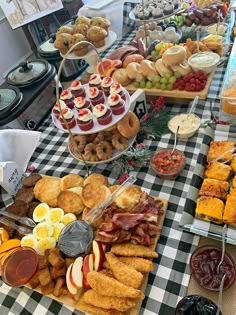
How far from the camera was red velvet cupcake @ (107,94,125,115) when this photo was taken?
3.49 feet

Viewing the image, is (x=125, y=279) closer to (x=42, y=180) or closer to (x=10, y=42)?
(x=42, y=180)

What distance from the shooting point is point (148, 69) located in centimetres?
139

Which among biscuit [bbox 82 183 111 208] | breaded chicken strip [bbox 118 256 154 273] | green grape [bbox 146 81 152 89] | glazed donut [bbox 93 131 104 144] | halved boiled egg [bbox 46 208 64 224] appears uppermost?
green grape [bbox 146 81 152 89]

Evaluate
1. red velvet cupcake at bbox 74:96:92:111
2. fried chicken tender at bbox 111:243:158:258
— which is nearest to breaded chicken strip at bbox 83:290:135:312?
fried chicken tender at bbox 111:243:158:258

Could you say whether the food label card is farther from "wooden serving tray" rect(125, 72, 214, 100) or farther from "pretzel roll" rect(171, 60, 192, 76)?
"pretzel roll" rect(171, 60, 192, 76)

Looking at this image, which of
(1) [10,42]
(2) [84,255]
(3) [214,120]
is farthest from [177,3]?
(1) [10,42]

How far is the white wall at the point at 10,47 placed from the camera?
3229 millimetres

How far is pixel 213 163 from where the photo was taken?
968 mm

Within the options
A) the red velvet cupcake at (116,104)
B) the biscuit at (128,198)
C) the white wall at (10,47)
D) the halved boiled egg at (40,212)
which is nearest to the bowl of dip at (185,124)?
the red velvet cupcake at (116,104)

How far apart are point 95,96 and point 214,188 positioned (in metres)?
0.59

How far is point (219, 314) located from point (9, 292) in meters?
0.65

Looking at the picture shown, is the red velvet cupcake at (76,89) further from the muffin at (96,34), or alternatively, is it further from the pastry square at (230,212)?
the pastry square at (230,212)

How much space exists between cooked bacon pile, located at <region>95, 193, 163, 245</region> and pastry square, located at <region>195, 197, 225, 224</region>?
0.13 metres

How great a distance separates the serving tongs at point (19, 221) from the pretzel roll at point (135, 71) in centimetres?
90
